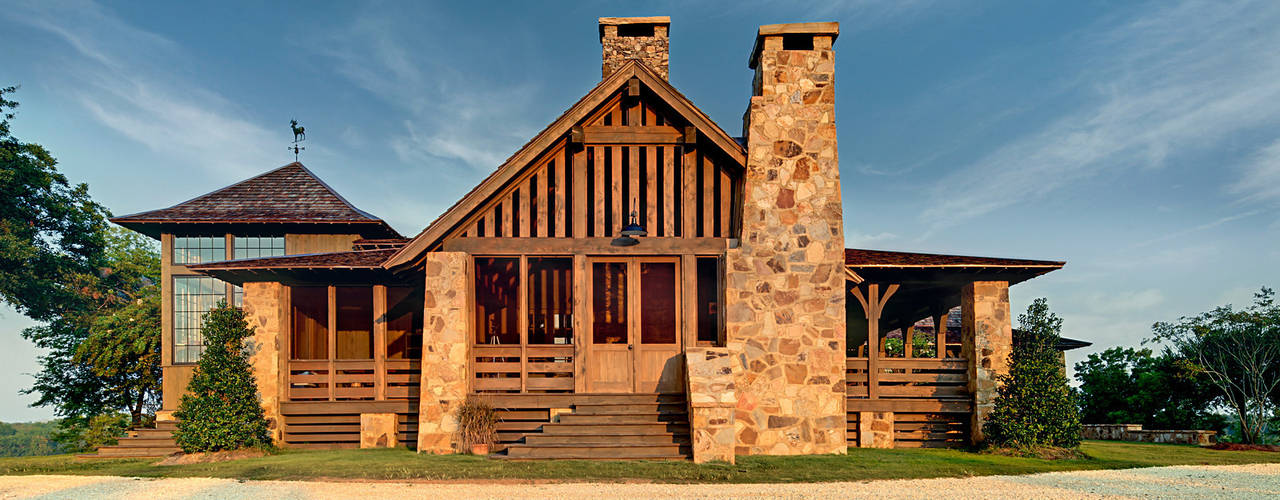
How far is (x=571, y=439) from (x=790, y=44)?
7537mm

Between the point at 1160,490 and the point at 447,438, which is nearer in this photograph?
the point at 1160,490

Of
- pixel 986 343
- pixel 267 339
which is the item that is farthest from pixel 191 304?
pixel 986 343

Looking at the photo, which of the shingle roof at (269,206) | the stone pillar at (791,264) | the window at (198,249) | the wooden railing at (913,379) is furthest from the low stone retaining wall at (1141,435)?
the window at (198,249)

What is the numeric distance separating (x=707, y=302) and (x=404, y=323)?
22.2ft

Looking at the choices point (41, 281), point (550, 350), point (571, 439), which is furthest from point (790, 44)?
point (41, 281)

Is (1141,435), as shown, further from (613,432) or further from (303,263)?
(303,263)

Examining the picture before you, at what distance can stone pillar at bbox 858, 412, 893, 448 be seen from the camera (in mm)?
14367

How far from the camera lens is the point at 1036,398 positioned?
13062 millimetres

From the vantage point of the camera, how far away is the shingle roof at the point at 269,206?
18156 millimetres

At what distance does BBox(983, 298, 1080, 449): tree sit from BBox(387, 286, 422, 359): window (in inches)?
463

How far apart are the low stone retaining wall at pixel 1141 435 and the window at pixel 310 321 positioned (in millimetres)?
18363

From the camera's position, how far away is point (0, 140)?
2456 cm

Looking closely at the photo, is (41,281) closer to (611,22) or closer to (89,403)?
(89,403)

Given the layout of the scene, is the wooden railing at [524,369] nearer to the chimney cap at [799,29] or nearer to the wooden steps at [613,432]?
the wooden steps at [613,432]
